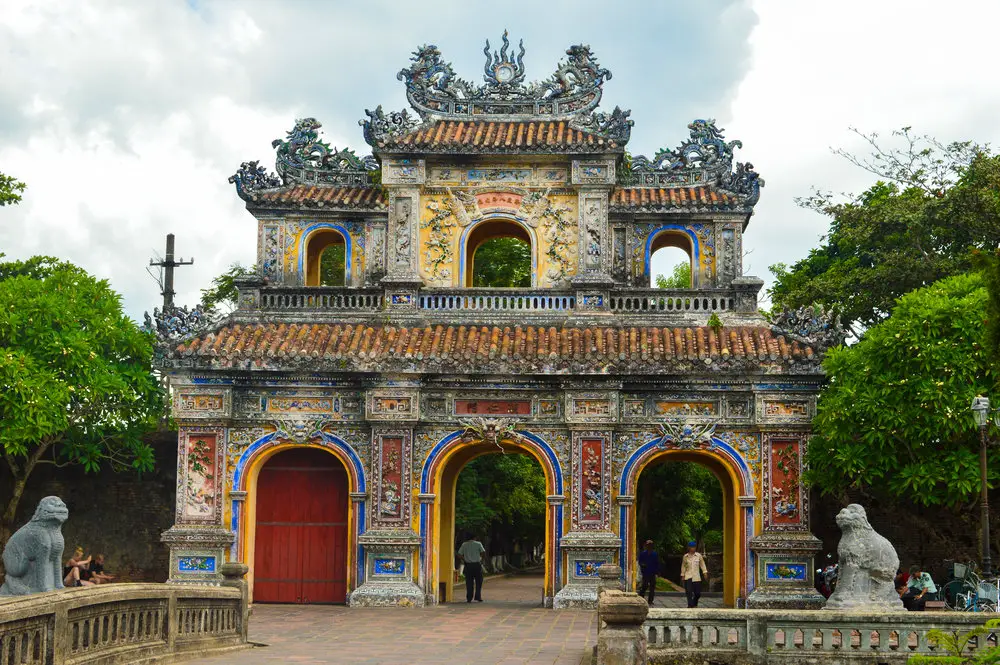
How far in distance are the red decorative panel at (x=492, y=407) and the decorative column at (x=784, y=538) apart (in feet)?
15.9

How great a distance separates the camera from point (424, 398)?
2517 centimetres

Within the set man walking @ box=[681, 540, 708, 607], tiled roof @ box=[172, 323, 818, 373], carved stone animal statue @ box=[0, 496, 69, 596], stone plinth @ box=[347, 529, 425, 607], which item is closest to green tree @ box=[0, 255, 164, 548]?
tiled roof @ box=[172, 323, 818, 373]

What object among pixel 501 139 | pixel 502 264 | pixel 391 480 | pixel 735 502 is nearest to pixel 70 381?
pixel 391 480

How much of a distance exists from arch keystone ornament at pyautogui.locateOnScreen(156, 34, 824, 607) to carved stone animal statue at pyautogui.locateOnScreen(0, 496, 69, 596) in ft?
35.6

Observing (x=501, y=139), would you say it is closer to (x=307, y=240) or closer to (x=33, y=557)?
(x=307, y=240)

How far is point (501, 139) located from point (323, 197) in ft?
13.6

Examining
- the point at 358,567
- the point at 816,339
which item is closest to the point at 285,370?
the point at 358,567

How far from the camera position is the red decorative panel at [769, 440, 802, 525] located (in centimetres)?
2455

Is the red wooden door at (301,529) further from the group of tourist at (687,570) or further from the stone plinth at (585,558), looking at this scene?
the group of tourist at (687,570)

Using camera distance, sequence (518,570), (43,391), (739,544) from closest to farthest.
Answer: (739,544) → (43,391) → (518,570)

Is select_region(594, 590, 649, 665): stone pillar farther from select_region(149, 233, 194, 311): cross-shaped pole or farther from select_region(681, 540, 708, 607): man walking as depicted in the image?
select_region(149, 233, 194, 311): cross-shaped pole

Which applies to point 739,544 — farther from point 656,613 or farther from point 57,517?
point 57,517

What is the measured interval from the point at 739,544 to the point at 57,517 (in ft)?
48.6

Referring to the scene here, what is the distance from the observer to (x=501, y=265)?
38000 millimetres
